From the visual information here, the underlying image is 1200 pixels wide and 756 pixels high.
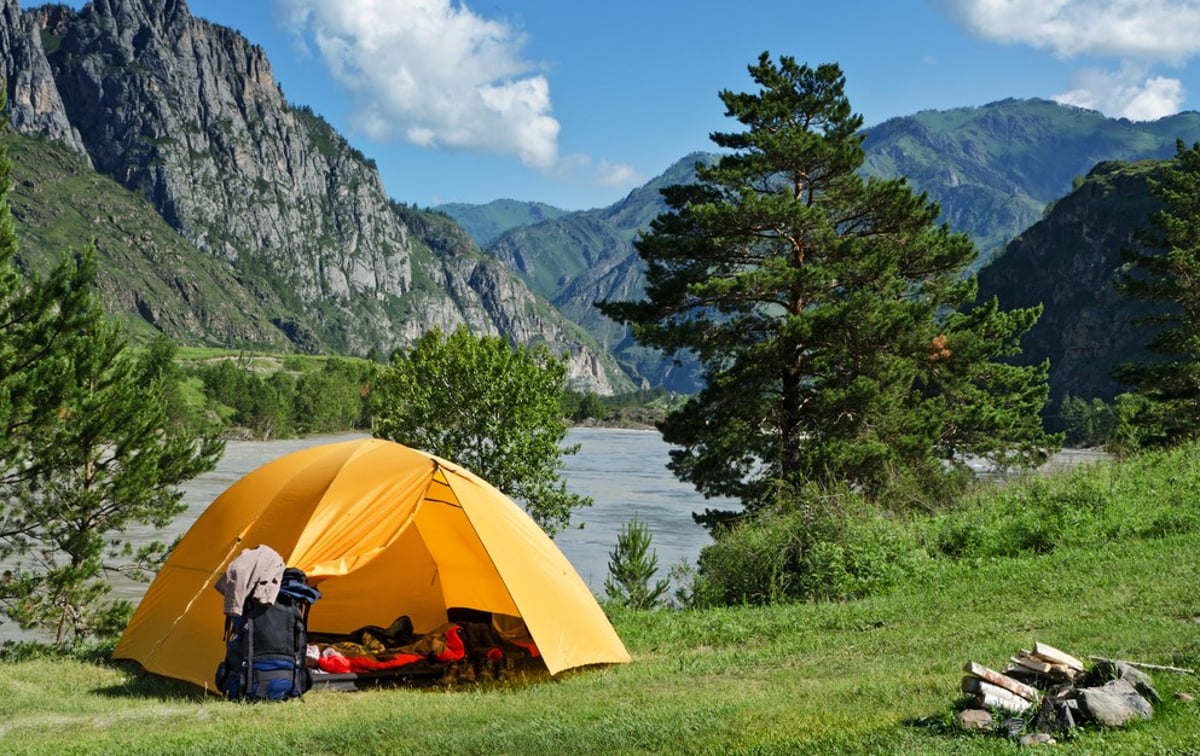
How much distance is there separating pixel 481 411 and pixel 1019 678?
24.6m

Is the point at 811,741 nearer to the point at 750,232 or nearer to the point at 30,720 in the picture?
the point at 30,720

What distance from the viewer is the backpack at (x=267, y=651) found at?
31.4 feet

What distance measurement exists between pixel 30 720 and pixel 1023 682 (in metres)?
8.15

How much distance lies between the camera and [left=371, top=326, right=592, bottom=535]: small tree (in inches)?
1193

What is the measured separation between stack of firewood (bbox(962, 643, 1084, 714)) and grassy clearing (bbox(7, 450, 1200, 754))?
12.3 inches

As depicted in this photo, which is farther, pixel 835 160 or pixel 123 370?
pixel 835 160

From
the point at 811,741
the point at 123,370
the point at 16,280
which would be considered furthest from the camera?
the point at 123,370

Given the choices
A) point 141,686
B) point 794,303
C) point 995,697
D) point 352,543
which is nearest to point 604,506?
point 794,303

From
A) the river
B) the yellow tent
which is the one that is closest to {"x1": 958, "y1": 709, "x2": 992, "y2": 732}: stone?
the yellow tent

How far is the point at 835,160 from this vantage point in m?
24.8

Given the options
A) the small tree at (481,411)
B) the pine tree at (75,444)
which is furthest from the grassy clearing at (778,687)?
the small tree at (481,411)

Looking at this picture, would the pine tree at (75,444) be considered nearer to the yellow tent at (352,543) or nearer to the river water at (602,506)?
the river water at (602,506)

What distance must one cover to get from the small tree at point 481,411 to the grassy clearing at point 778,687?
17163mm

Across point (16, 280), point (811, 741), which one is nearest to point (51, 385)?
point (16, 280)
